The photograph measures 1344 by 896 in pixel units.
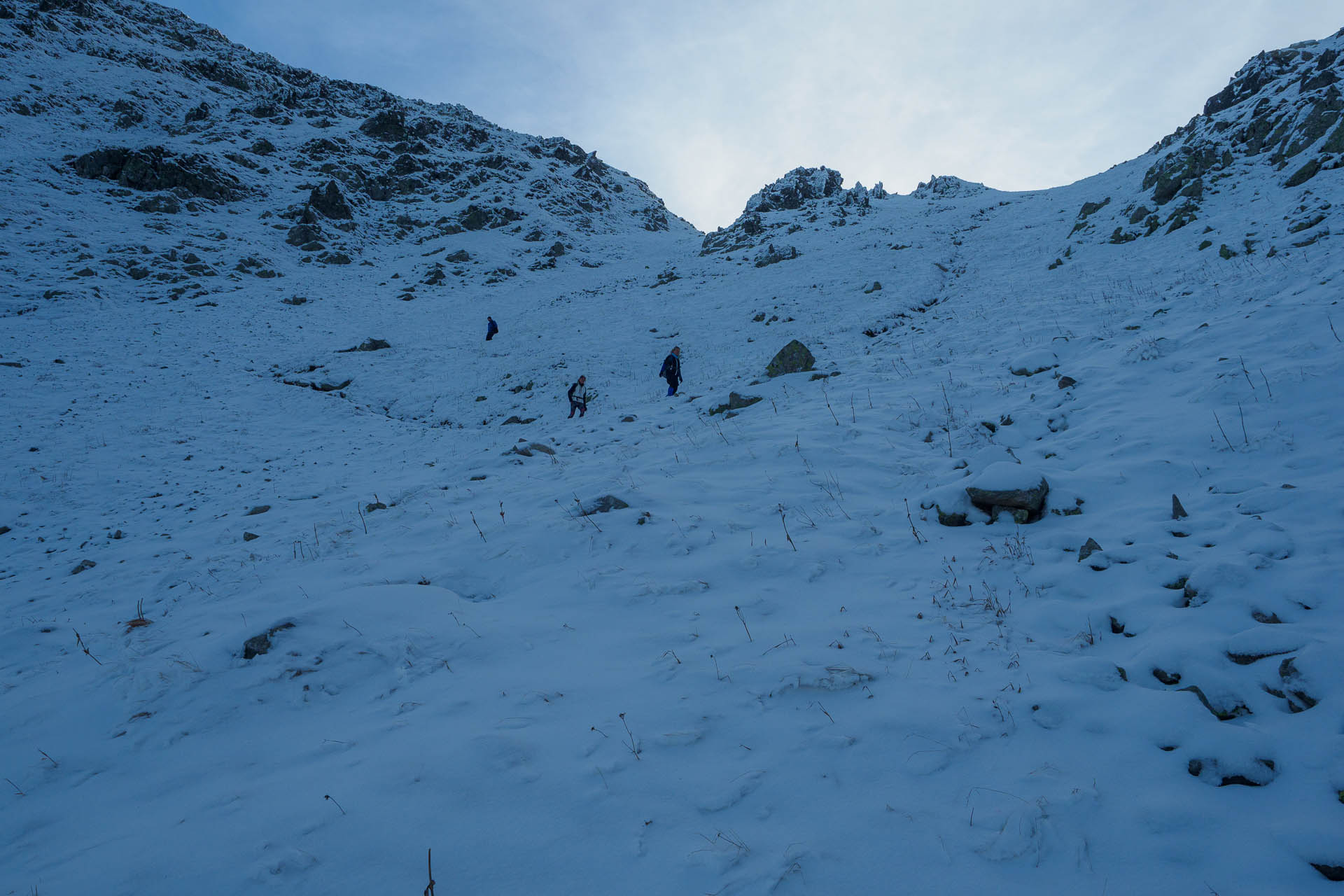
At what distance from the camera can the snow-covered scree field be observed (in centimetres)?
245

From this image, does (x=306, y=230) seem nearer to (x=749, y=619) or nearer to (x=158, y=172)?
(x=158, y=172)

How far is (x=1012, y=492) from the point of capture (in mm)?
5070

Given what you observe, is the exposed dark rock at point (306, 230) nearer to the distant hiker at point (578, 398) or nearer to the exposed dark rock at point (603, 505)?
the distant hiker at point (578, 398)

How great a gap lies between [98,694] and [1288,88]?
116ft

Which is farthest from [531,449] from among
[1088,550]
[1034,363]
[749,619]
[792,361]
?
[1034,363]

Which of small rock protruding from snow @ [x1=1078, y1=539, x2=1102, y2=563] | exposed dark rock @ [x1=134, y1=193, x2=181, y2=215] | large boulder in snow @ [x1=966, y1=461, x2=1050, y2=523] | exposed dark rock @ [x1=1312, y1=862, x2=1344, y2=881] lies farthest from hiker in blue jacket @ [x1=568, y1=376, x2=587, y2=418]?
exposed dark rock @ [x1=134, y1=193, x2=181, y2=215]

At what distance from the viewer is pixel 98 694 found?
4.38m

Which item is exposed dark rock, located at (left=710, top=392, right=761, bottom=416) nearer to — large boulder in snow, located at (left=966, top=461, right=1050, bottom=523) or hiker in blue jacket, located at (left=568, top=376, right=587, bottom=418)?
hiker in blue jacket, located at (left=568, top=376, right=587, bottom=418)

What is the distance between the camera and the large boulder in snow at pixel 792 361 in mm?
12992

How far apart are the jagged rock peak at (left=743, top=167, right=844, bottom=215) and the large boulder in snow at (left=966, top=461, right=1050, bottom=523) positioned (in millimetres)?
53568

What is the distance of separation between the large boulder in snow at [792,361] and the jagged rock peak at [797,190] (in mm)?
45358

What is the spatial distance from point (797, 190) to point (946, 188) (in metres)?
15.7

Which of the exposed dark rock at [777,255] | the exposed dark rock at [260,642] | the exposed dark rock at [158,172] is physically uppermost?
the exposed dark rock at [158,172]

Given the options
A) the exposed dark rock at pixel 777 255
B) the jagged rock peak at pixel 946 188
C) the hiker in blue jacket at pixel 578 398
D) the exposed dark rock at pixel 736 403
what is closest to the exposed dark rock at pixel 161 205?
the exposed dark rock at pixel 777 255
